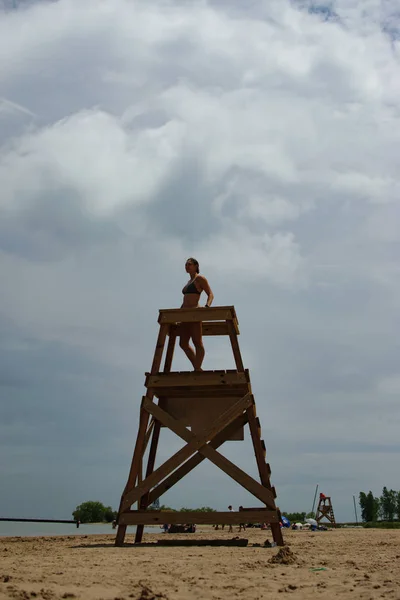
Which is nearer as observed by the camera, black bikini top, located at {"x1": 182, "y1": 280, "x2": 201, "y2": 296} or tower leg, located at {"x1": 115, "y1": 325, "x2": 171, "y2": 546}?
tower leg, located at {"x1": 115, "y1": 325, "x2": 171, "y2": 546}

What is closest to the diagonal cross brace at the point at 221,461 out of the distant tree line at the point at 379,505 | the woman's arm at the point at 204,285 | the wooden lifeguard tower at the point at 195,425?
the wooden lifeguard tower at the point at 195,425

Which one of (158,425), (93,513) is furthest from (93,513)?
(158,425)

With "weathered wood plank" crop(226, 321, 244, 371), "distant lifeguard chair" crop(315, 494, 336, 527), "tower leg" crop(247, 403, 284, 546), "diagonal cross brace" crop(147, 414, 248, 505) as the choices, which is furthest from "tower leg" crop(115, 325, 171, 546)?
"distant lifeguard chair" crop(315, 494, 336, 527)

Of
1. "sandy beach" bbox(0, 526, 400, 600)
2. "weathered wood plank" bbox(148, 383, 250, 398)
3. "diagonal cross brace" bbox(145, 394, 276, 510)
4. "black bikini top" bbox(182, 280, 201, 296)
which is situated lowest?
"sandy beach" bbox(0, 526, 400, 600)

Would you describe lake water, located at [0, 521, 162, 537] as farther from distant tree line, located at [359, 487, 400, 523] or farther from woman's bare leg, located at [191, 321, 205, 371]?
distant tree line, located at [359, 487, 400, 523]

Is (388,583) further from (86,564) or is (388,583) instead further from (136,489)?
(136,489)

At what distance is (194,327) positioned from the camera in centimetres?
1239

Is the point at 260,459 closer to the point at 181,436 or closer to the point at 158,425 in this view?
the point at 181,436

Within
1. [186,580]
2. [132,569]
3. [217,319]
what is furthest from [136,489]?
[186,580]

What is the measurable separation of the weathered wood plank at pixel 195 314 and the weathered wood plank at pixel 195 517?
3.36 meters

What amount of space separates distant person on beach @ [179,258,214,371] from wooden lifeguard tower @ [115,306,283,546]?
267 millimetres

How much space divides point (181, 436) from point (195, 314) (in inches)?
87.1

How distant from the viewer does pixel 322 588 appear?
19.8 ft

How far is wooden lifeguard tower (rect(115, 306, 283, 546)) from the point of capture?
1066 cm
